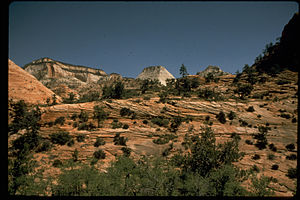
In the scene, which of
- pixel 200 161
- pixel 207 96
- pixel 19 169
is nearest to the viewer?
pixel 19 169

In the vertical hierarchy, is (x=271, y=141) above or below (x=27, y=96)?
below

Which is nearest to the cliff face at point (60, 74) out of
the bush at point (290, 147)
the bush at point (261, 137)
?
the bush at point (261, 137)

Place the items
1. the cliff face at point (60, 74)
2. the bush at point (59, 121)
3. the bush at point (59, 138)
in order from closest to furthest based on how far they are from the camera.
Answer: the bush at point (59, 138), the bush at point (59, 121), the cliff face at point (60, 74)

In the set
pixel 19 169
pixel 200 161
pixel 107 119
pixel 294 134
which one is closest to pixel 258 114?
pixel 294 134

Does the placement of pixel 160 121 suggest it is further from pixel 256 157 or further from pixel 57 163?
pixel 57 163

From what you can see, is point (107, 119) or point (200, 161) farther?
point (107, 119)

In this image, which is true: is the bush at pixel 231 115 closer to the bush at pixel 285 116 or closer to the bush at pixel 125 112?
the bush at pixel 285 116

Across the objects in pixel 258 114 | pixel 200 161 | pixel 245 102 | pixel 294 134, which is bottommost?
pixel 200 161

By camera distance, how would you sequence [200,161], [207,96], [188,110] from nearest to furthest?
1. [200,161]
2. [188,110]
3. [207,96]

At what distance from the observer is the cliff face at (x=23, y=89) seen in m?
25.7

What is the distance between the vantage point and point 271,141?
587 inches

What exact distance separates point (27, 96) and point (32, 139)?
18.7 meters
